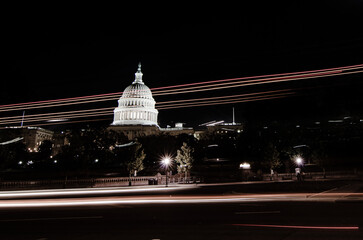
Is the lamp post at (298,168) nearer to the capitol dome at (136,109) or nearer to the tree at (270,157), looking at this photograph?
the tree at (270,157)

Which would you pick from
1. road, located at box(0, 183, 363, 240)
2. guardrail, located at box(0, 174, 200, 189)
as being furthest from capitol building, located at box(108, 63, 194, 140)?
road, located at box(0, 183, 363, 240)

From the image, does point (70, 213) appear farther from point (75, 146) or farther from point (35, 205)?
point (75, 146)

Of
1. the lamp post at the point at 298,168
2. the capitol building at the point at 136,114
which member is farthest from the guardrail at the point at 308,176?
the capitol building at the point at 136,114

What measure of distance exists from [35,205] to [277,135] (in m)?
59.7

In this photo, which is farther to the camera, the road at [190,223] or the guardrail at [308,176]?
the guardrail at [308,176]

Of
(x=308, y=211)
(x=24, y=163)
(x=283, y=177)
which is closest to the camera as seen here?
(x=308, y=211)

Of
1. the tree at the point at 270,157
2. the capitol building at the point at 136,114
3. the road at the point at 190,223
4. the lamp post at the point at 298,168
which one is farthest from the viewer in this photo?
the capitol building at the point at 136,114

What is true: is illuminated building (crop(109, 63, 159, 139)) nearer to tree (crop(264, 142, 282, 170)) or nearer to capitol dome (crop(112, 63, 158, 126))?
capitol dome (crop(112, 63, 158, 126))

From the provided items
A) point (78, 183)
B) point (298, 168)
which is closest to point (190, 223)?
point (78, 183)

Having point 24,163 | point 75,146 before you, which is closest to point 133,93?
point 24,163

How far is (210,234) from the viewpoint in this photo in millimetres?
8656

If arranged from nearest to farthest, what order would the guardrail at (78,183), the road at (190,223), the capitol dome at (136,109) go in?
the road at (190,223), the guardrail at (78,183), the capitol dome at (136,109)

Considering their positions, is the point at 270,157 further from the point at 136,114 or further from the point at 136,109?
the point at 136,114

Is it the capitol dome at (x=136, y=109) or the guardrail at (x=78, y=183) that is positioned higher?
the capitol dome at (x=136, y=109)
